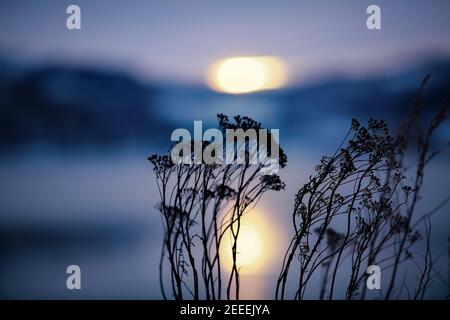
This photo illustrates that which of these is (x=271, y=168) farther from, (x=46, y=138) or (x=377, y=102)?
(x=46, y=138)

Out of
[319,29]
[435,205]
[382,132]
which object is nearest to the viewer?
[382,132]

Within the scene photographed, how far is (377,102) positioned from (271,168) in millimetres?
1239

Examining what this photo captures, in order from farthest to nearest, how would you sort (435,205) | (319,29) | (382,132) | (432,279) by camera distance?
(319,29)
(435,205)
(432,279)
(382,132)

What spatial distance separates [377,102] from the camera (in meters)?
3.59

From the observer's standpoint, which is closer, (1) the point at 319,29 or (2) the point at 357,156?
(2) the point at 357,156

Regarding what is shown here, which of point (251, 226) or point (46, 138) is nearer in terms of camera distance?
point (251, 226)

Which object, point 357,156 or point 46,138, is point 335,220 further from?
point 46,138

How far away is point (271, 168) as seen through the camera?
2699 mm

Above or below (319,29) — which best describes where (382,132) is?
below

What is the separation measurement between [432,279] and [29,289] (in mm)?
2414

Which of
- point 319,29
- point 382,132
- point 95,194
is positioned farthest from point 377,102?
point 95,194
